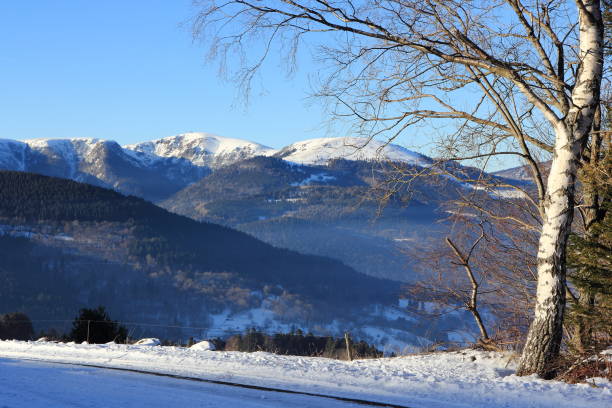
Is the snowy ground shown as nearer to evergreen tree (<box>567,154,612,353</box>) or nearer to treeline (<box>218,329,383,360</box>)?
evergreen tree (<box>567,154,612,353</box>)

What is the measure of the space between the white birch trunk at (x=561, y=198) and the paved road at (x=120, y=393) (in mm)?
3342

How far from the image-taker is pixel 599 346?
29.4 feet

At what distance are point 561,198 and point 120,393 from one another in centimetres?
596

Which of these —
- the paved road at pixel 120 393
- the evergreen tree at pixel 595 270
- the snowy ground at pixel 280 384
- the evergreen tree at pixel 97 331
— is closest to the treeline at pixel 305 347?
the snowy ground at pixel 280 384

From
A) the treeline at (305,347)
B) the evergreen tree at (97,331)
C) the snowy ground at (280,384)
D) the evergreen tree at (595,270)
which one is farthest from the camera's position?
the evergreen tree at (97,331)

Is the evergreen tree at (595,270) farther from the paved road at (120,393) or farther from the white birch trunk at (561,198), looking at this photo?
the paved road at (120,393)

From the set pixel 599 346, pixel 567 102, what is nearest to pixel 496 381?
pixel 599 346

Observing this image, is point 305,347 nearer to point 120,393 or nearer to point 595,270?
point 595,270

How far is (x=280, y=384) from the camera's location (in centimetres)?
745

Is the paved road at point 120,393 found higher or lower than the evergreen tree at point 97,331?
higher

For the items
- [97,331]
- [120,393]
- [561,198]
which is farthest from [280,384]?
[97,331]

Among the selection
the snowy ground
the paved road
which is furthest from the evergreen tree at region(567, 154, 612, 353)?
the paved road

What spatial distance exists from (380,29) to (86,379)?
5709 mm

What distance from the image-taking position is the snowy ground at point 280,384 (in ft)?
20.9
